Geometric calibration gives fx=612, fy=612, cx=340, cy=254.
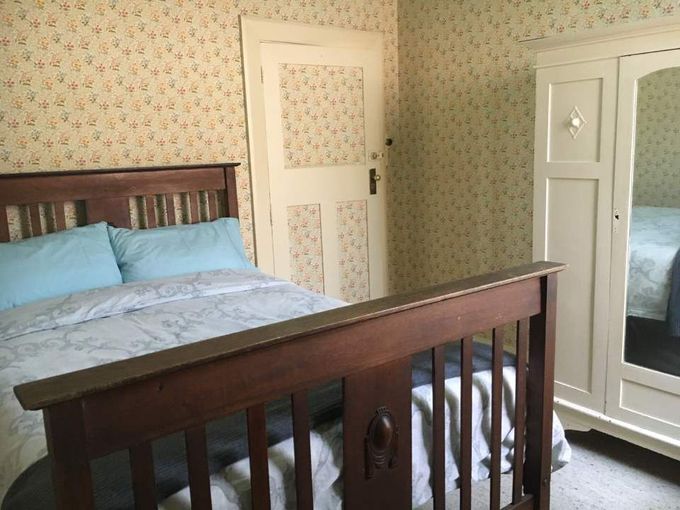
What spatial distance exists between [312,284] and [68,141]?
150 centimetres

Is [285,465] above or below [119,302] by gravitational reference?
below

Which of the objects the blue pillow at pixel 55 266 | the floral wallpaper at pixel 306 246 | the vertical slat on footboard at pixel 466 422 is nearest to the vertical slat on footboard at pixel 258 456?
the vertical slat on footboard at pixel 466 422

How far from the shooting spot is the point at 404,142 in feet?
12.4

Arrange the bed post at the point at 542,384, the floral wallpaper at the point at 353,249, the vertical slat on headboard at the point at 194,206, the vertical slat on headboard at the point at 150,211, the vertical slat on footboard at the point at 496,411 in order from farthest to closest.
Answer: the floral wallpaper at the point at 353,249 → the vertical slat on headboard at the point at 194,206 → the vertical slat on headboard at the point at 150,211 → the bed post at the point at 542,384 → the vertical slat on footboard at the point at 496,411

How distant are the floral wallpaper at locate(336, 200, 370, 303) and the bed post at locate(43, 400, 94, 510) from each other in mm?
2690

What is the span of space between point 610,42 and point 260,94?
1704 millimetres

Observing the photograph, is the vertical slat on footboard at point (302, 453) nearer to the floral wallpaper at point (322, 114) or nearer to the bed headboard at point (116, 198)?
the bed headboard at point (116, 198)

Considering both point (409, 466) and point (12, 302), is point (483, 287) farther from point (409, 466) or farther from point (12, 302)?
point (12, 302)

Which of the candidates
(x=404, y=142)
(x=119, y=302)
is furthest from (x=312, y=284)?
(x=119, y=302)

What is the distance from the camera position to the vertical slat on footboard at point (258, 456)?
3.88 feet

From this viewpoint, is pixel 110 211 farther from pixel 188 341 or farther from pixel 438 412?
pixel 438 412

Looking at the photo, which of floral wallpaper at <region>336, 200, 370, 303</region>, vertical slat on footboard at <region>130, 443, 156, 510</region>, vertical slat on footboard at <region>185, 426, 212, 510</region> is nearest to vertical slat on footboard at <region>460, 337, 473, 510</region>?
vertical slat on footboard at <region>185, 426, 212, 510</region>

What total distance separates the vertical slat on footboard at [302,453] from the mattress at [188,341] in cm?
6

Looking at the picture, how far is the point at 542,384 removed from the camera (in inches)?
66.8
